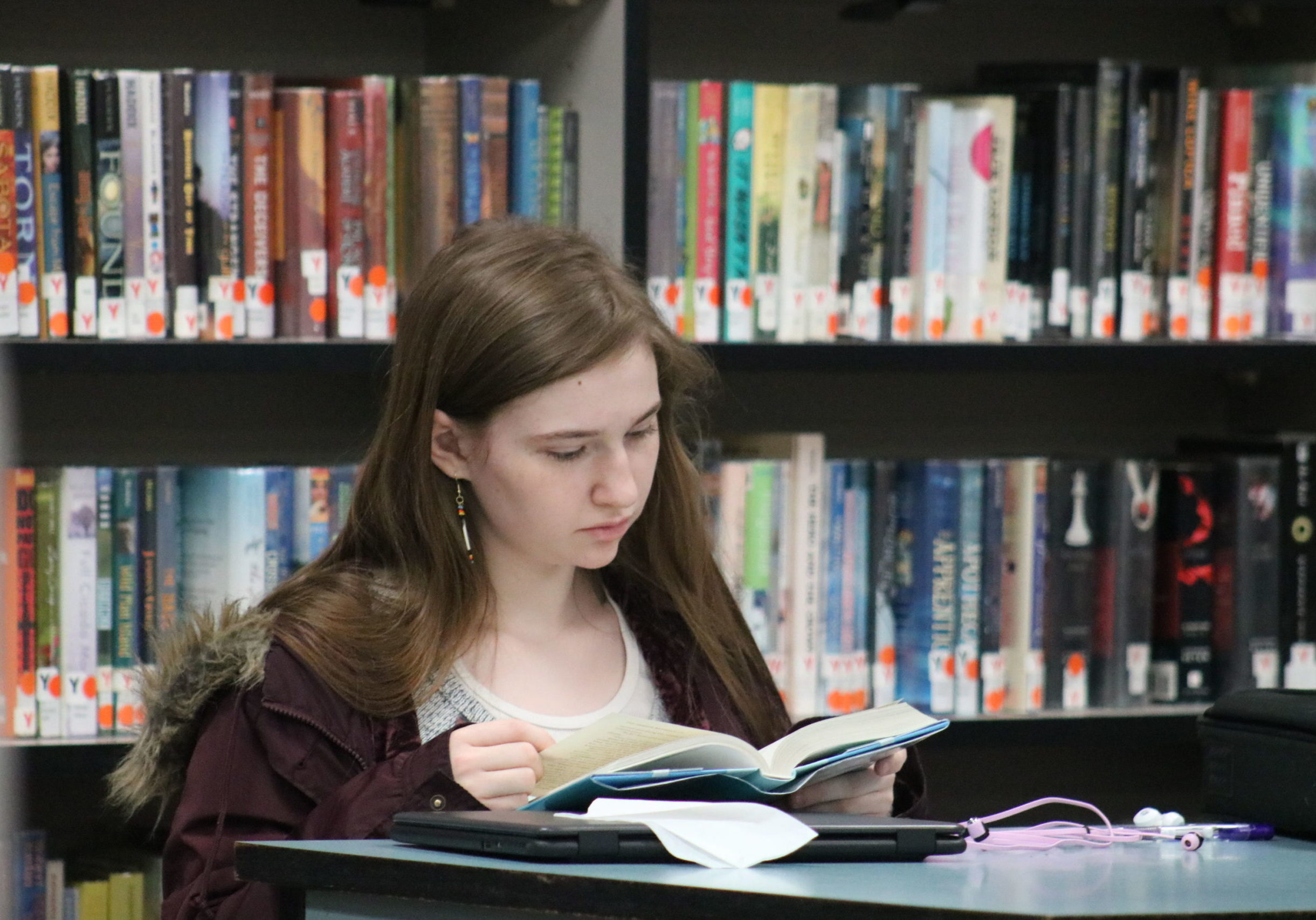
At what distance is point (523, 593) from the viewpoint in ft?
4.59

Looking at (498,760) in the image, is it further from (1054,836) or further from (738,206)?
(738,206)

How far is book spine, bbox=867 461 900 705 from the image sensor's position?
Result: 6.38 feet

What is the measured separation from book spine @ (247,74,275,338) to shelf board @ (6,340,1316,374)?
3 cm

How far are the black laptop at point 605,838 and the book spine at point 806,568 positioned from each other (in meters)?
0.92

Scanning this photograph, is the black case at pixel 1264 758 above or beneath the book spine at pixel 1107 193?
beneath

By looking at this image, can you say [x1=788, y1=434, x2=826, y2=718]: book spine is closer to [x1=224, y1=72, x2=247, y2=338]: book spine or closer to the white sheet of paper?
[x1=224, y1=72, x2=247, y2=338]: book spine

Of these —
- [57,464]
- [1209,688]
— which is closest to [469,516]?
[57,464]

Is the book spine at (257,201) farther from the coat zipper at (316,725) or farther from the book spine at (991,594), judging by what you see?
the book spine at (991,594)

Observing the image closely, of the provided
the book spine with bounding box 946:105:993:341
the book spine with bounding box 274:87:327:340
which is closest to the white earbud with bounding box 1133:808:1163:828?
the book spine with bounding box 946:105:993:341

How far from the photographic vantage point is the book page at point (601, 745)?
107 cm

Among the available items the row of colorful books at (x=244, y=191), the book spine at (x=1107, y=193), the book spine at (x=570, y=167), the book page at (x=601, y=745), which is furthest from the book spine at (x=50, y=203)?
the book spine at (x=1107, y=193)

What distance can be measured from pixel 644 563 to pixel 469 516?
8.0 inches

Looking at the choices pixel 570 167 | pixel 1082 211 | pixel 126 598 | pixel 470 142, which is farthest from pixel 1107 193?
pixel 126 598

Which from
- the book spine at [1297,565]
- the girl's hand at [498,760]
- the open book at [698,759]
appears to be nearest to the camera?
the open book at [698,759]
